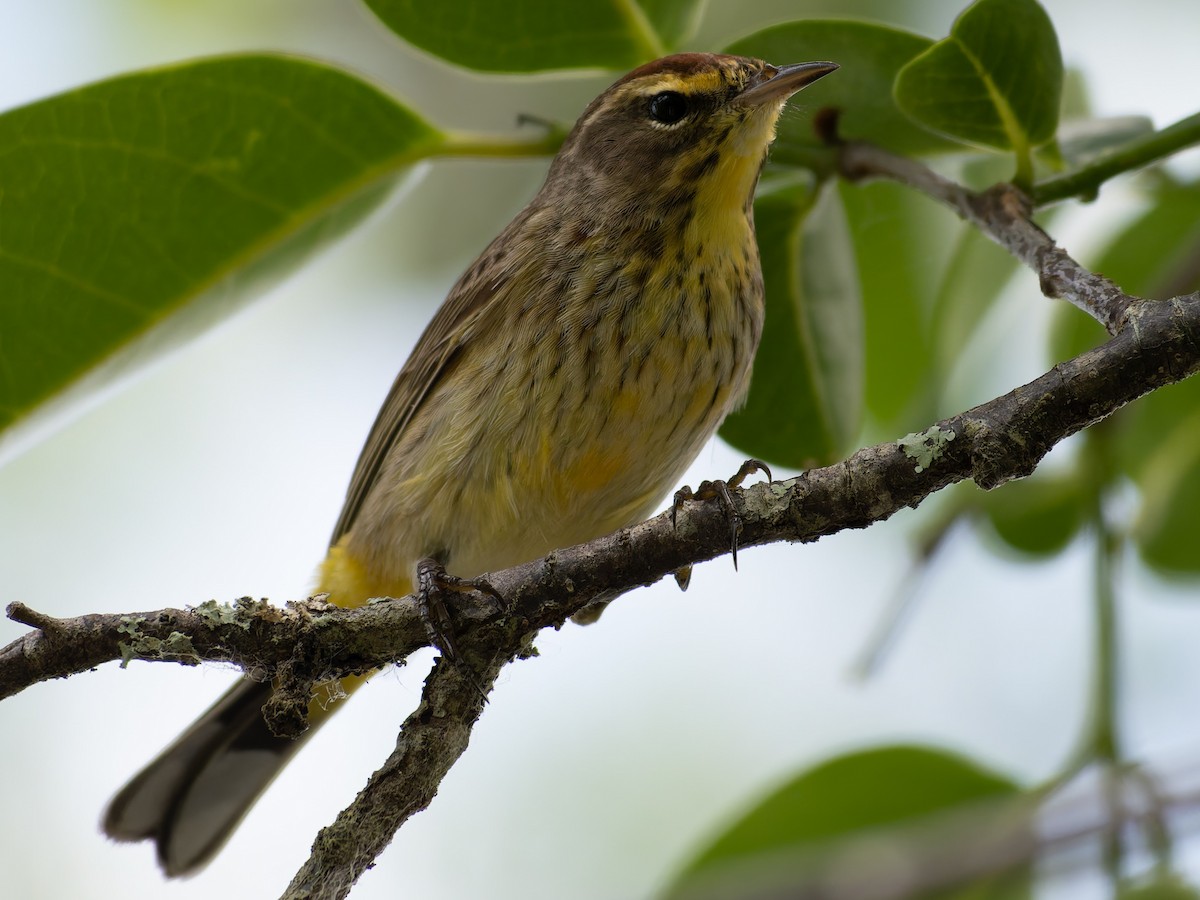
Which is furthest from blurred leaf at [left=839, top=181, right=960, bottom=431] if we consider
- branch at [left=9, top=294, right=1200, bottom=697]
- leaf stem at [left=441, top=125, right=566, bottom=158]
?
branch at [left=9, top=294, right=1200, bottom=697]

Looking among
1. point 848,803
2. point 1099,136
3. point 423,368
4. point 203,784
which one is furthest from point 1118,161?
point 203,784

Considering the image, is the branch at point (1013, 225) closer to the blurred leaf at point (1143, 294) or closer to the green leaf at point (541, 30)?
the green leaf at point (541, 30)

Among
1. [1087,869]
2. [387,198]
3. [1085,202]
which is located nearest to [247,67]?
[387,198]

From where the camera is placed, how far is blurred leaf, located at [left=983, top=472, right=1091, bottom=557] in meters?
4.18

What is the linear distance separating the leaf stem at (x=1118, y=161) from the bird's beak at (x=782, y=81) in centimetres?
63

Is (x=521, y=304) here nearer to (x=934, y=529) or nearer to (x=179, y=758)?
(x=934, y=529)

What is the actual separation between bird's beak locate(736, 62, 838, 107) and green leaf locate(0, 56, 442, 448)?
906 millimetres

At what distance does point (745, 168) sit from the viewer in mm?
3973

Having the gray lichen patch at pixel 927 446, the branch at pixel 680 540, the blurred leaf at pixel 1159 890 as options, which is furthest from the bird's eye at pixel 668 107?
the blurred leaf at pixel 1159 890

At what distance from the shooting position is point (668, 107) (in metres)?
4.20

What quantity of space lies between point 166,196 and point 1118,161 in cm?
239

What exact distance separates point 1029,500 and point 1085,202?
132 centimetres

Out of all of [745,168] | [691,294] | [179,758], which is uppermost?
[745,168]

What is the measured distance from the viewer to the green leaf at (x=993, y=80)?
298 cm
